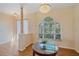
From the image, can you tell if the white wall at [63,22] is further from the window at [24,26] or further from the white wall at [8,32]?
the white wall at [8,32]

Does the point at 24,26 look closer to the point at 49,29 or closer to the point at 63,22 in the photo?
the point at 49,29

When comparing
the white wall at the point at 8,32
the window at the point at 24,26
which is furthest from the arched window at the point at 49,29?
the white wall at the point at 8,32

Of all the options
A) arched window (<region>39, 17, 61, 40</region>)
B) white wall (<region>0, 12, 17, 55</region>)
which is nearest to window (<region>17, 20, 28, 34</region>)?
white wall (<region>0, 12, 17, 55</region>)

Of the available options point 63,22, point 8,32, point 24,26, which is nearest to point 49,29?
point 63,22

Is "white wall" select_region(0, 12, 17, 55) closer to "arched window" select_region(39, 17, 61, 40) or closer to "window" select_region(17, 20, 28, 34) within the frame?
"window" select_region(17, 20, 28, 34)

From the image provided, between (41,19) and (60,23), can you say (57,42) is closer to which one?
(60,23)

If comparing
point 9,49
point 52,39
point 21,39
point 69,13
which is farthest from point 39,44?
point 69,13

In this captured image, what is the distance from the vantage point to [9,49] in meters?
1.48

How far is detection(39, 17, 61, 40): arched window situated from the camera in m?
1.49

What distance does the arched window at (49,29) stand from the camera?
1487mm

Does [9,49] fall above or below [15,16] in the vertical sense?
below

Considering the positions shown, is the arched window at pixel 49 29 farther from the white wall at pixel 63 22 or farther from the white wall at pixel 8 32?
the white wall at pixel 8 32

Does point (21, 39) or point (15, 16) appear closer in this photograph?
point (15, 16)

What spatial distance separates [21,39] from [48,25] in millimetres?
465
